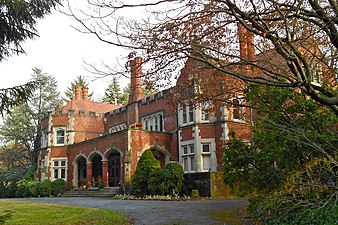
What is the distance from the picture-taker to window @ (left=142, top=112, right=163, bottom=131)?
27078 mm

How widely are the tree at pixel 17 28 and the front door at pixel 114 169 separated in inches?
720

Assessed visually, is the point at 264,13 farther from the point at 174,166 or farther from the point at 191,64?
the point at 174,166

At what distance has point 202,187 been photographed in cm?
1820

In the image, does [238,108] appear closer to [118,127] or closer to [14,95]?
[14,95]

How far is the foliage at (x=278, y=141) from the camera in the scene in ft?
24.4

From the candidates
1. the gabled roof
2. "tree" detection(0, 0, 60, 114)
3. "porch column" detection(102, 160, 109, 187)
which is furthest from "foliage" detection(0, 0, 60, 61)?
the gabled roof

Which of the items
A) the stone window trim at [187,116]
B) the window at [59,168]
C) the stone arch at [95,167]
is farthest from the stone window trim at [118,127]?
the stone window trim at [187,116]

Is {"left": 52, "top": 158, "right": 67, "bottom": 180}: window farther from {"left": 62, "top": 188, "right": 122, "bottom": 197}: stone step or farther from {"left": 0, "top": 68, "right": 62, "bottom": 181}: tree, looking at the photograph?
{"left": 0, "top": 68, "right": 62, "bottom": 181}: tree

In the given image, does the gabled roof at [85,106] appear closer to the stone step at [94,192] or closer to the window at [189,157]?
the stone step at [94,192]

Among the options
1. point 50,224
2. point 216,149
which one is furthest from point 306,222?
point 216,149

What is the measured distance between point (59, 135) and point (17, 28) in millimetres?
24159

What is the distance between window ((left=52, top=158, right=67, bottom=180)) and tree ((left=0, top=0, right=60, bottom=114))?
2295 centimetres

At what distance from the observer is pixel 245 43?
8.41m

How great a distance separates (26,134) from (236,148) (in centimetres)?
3552
